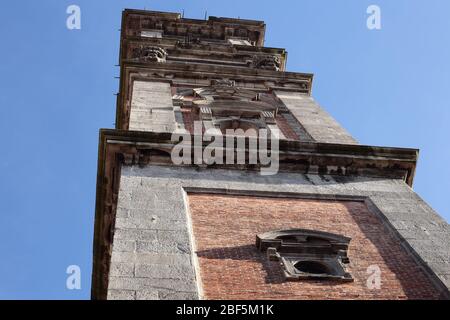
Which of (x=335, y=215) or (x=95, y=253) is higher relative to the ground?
(x=335, y=215)

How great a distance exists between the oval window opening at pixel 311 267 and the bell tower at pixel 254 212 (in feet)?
0.07

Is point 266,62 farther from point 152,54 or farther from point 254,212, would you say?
point 254,212

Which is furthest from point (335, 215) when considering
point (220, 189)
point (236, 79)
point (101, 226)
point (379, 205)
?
point (236, 79)

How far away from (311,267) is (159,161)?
13.2ft

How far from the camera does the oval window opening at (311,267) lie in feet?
36.7

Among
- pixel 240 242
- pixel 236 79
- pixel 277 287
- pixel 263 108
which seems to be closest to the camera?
pixel 277 287

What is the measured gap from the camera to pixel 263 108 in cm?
1912

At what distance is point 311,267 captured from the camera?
37.2 feet

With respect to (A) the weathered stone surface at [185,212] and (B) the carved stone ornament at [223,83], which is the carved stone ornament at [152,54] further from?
(A) the weathered stone surface at [185,212]

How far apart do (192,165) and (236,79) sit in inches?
345

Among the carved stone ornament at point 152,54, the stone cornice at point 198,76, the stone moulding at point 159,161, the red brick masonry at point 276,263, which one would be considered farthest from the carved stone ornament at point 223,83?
the red brick masonry at point 276,263
